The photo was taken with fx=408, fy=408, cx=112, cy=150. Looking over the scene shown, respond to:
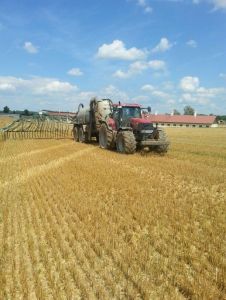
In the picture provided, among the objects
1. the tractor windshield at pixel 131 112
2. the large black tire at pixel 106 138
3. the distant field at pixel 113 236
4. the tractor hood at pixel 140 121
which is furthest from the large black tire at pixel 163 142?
the distant field at pixel 113 236

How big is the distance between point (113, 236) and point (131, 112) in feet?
36.4

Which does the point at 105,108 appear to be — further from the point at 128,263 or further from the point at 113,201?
the point at 128,263

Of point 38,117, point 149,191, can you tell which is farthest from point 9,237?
point 38,117

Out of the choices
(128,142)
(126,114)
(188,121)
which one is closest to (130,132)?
(128,142)

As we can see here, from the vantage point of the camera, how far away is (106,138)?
17.9 meters

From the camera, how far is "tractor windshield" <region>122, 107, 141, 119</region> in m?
16.4

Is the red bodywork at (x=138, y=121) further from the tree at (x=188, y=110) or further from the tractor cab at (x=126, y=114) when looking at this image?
the tree at (x=188, y=110)

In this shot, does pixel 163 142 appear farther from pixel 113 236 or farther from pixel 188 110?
pixel 188 110

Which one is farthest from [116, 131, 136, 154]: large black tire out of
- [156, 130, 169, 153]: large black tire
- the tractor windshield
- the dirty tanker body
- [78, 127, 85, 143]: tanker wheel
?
[78, 127, 85, 143]: tanker wheel

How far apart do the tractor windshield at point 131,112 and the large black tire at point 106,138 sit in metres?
1.16

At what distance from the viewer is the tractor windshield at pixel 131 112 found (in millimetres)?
16438

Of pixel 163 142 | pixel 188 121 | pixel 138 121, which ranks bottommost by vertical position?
pixel 188 121

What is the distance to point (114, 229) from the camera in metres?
6.12

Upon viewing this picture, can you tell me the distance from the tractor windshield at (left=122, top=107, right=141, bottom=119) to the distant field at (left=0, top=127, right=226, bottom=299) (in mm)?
5542
